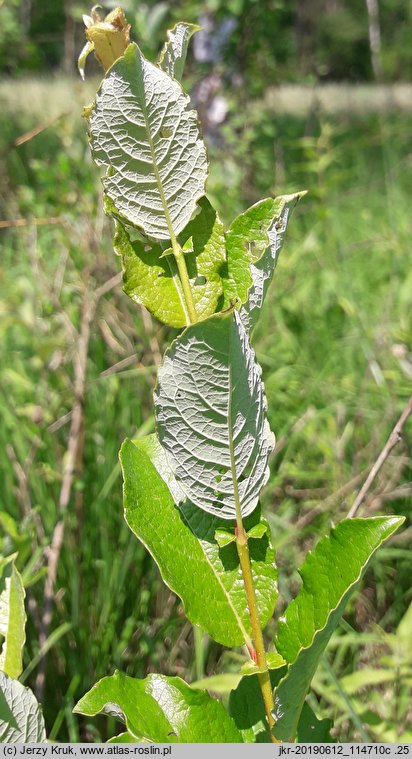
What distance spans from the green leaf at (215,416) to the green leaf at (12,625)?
17cm

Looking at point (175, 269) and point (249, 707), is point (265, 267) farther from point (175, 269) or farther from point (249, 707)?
point (249, 707)

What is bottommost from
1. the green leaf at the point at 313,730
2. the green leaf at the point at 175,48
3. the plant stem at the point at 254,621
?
the green leaf at the point at 313,730

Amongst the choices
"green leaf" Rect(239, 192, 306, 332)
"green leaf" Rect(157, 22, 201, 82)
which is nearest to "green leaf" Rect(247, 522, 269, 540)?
"green leaf" Rect(239, 192, 306, 332)

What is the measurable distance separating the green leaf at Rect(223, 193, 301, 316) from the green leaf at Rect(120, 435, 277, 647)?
0.11m

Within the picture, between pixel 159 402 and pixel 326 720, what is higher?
pixel 159 402

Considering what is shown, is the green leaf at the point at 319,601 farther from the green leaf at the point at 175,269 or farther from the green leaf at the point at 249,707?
the green leaf at the point at 175,269

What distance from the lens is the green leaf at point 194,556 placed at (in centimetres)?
41

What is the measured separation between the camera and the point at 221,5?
9.82 feet

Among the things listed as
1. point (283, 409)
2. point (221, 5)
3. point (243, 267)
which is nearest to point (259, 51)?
point (221, 5)

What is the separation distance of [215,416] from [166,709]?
0.20m

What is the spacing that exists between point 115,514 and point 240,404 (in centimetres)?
91

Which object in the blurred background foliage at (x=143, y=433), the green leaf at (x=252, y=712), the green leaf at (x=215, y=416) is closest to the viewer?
the green leaf at (x=215, y=416)

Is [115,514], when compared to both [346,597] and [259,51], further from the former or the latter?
[259,51]

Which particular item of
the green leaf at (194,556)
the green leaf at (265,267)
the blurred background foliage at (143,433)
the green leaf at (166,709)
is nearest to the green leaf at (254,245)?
the green leaf at (265,267)
